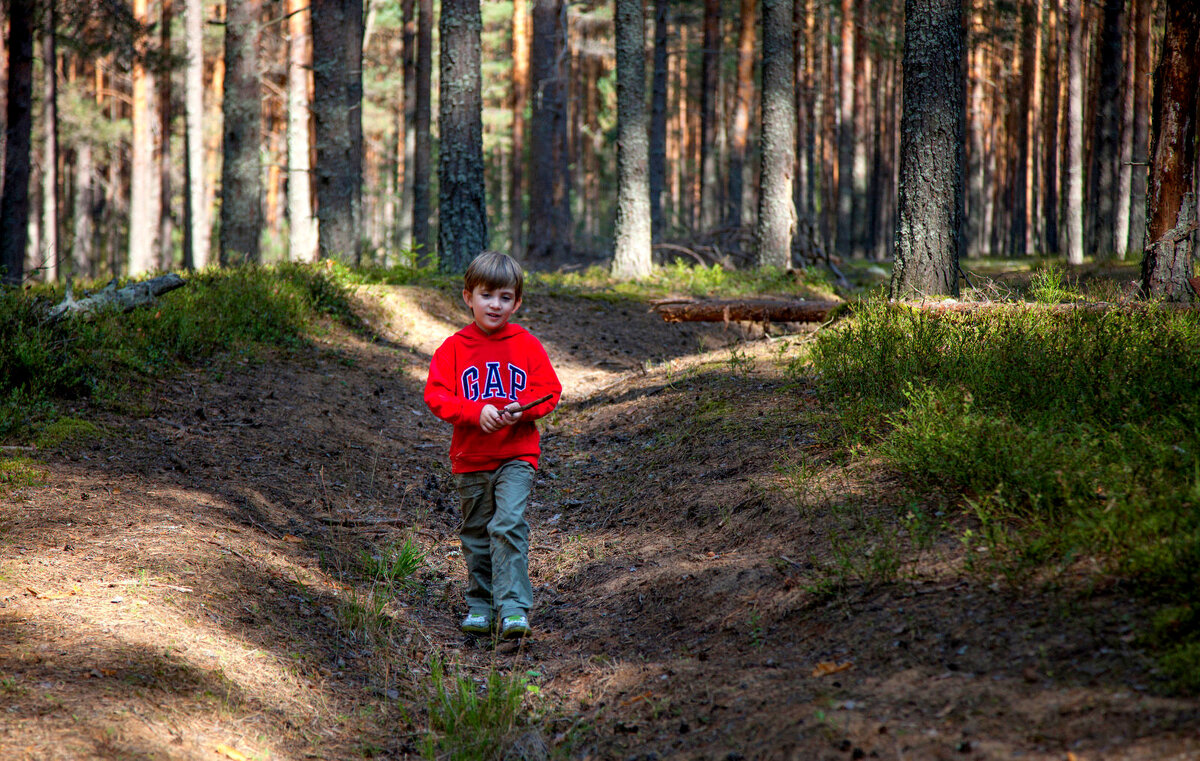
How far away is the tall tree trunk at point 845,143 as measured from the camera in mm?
27141

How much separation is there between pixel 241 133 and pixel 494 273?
974cm

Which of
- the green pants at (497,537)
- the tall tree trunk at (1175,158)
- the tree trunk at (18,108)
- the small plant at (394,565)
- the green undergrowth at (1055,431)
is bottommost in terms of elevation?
the small plant at (394,565)

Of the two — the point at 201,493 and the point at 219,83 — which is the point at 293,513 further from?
the point at 219,83

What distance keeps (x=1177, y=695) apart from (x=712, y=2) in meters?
25.1

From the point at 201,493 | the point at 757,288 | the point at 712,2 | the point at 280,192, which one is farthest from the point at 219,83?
the point at 201,493

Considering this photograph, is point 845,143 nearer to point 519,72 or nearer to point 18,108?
point 519,72

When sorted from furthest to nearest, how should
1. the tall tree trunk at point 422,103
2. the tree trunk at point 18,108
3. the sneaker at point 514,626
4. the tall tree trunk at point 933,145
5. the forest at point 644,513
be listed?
the tall tree trunk at point 422,103 < the tree trunk at point 18,108 < the tall tree trunk at point 933,145 < the sneaker at point 514,626 < the forest at point 644,513

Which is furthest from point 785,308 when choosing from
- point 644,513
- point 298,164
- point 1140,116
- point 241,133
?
point 1140,116

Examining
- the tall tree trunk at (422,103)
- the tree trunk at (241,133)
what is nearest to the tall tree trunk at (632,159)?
the tree trunk at (241,133)

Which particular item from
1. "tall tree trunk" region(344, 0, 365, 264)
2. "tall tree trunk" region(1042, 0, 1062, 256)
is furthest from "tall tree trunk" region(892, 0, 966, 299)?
"tall tree trunk" region(1042, 0, 1062, 256)

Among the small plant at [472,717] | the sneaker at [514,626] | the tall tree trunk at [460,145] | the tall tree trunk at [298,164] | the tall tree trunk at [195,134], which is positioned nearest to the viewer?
the small plant at [472,717]

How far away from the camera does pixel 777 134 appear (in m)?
16.2

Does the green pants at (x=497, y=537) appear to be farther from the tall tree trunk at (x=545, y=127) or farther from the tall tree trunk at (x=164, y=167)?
the tall tree trunk at (x=164, y=167)

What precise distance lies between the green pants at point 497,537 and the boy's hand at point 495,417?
318 mm
